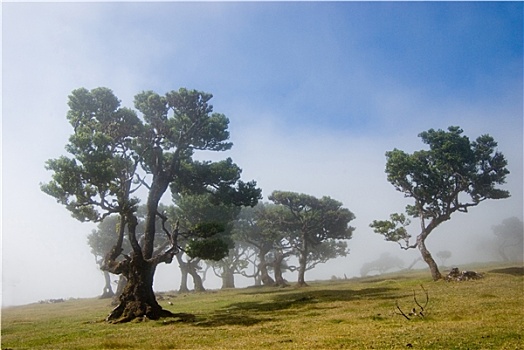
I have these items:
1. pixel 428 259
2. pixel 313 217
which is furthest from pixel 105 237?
pixel 428 259

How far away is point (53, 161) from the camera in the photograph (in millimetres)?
30656

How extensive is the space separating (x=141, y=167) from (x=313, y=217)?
41076 mm

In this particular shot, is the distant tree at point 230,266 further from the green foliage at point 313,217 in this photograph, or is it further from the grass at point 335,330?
the grass at point 335,330

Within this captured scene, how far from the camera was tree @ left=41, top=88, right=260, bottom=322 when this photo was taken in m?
30.8

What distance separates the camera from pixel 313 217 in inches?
2837

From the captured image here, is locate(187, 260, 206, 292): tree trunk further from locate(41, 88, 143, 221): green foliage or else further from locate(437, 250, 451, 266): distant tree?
locate(437, 250, 451, 266): distant tree

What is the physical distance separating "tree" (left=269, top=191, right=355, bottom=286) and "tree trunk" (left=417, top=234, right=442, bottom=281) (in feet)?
76.6

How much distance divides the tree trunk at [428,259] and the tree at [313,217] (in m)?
23.4

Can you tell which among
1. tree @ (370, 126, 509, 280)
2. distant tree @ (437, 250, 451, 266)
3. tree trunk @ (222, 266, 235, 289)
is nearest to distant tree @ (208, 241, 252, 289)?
tree trunk @ (222, 266, 235, 289)

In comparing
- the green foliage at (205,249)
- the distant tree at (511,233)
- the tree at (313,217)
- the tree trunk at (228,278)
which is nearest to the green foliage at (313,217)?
the tree at (313,217)

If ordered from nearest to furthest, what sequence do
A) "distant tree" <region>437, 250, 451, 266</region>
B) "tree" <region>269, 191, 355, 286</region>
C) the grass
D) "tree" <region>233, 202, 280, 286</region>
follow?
the grass
"tree" <region>269, 191, 355, 286</region>
"tree" <region>233, 202, 280, 286</region>
"distant tree" <region>437, 250, 451, 266</region>

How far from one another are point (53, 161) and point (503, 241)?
167m

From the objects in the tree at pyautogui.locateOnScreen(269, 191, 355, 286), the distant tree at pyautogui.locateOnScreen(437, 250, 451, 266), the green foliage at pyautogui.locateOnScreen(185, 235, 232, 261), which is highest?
the tree at pyautogui.locateOnScreen(269, 191, 355, 286)

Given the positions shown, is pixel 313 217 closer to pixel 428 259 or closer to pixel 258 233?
pixel 258 233
